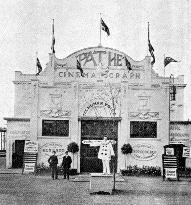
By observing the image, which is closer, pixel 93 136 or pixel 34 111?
pixel 34 111

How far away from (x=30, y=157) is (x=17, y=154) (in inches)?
192

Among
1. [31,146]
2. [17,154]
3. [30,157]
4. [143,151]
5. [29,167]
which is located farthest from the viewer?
[17,154]

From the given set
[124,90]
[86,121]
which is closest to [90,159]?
[86,121]

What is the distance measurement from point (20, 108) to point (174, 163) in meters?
15.0

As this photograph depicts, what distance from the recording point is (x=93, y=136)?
32844mm

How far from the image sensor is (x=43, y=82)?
32.9m

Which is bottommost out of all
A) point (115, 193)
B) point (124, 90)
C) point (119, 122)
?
point (115, 193)

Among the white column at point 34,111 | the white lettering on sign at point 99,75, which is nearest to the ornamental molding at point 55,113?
the white column at point 34,111

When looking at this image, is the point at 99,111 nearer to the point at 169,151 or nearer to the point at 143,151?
the point at 143,151

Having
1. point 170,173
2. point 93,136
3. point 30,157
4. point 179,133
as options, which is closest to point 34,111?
point 30,157

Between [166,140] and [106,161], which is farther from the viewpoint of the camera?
[166,140]

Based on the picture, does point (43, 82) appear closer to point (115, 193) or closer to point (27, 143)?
point (27, 143)

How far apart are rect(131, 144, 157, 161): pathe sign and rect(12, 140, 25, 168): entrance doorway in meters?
8.90

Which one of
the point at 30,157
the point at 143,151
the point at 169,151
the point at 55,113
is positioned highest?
the point at 55,113
